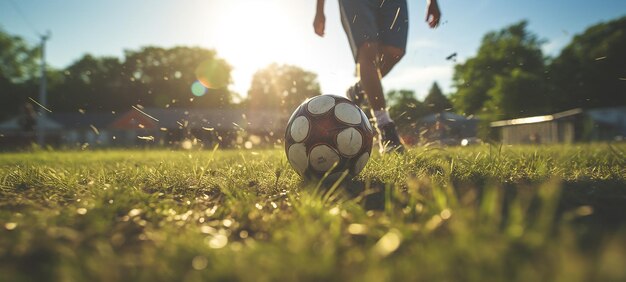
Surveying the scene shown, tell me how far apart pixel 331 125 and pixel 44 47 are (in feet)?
106

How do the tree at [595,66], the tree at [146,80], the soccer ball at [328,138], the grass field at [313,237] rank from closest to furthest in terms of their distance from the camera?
1. the grass field at [313,237]
2. the soccer ball at [328,138]
3. the tree at [595,66]
4. the tree at [146,80]

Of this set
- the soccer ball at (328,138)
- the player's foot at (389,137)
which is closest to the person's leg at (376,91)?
the player's foot at (389,137)

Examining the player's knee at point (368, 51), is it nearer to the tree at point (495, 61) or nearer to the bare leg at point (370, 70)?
the bare leg at point (370, 70)

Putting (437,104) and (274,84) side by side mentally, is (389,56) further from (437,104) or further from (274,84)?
(274,84)

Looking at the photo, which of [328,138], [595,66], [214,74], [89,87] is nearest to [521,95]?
[595,66]

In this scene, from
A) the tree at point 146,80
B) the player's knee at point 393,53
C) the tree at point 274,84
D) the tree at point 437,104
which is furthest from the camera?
the tree at point 274,84

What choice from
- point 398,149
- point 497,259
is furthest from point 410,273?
Answer: point 398,149

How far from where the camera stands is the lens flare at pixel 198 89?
60.7 meters

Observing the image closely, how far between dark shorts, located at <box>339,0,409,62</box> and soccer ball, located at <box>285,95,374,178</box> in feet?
4.55

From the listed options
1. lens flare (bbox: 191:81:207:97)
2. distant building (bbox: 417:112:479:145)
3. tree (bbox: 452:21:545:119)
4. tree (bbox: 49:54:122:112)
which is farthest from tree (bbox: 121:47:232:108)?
distant building (bbox: 417:112:479:145)

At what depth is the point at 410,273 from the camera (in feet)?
2.59

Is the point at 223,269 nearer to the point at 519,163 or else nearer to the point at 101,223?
the point at 101,223

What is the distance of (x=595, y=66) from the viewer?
4084 cm

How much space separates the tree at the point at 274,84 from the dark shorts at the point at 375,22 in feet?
179
